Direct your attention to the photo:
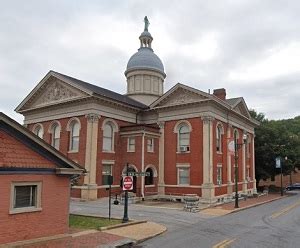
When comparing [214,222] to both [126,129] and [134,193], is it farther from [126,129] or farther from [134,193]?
[126,129]

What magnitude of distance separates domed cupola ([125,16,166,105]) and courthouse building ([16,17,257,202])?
5927 millimetres

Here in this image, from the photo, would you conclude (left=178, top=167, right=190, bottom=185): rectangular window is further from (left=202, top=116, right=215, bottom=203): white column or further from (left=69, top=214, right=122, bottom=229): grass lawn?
(left=69, top=214, right=122, bottom=229): grass lawn

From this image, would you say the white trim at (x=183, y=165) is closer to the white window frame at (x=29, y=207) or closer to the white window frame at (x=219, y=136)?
the white window frame at (x=219, y=136)

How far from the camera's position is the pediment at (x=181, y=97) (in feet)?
104

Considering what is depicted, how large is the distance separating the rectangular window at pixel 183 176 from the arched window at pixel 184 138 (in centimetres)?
172

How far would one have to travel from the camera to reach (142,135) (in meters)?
31.7

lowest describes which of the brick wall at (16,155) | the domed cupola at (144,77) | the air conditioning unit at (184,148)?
the brick wall at (16,155)

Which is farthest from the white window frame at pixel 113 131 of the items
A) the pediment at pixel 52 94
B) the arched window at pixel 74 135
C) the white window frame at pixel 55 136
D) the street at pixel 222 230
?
the street at pixel 222 230

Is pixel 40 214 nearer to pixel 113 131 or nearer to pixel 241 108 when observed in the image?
pixel 113 131

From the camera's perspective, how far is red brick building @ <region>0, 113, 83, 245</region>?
1143cm

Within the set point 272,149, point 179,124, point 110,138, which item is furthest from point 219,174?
point 272,149

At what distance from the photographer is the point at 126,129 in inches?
1286

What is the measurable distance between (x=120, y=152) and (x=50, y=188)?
20145 millimetres

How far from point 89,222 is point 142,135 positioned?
1540cm
